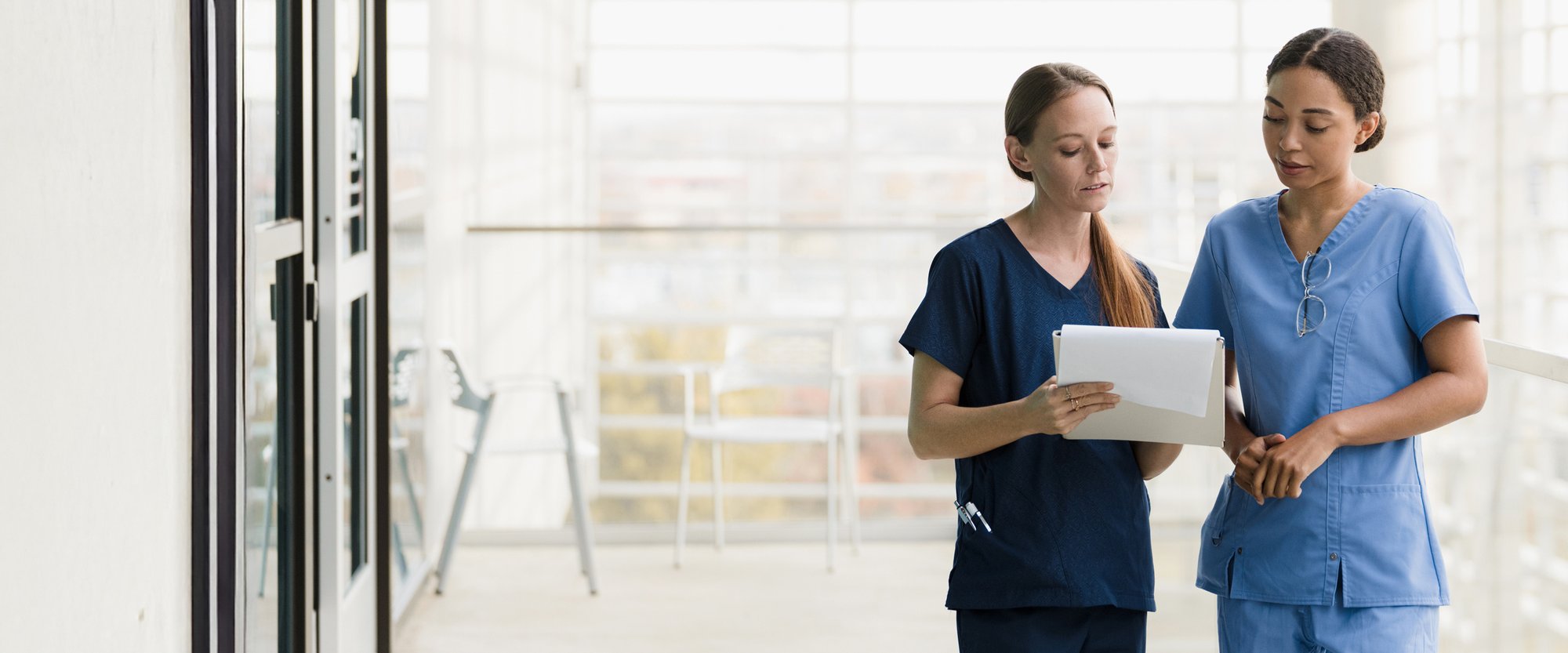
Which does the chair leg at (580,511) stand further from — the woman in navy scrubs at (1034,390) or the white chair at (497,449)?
the woman in navy scrubs at (1034,390)

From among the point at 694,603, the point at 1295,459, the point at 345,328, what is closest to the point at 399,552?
the point at 694,603

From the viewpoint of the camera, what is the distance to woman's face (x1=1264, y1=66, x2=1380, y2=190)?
1228mm

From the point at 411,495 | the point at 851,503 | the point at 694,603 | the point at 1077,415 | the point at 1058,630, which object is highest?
the point at 1077,415

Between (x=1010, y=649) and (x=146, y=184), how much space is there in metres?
0.94

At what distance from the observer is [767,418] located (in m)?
4.02

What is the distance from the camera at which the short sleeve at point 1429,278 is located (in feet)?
Result: 3.97

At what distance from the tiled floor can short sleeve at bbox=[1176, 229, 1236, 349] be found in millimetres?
1945

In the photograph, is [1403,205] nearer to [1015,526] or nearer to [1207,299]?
[1207,299]

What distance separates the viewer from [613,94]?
752cm

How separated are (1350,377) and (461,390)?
2.68 m

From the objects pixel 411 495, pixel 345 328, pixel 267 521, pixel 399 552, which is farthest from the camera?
pixel 411 495

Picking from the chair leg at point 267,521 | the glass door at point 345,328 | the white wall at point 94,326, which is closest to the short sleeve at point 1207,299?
the white wall at point 94,326

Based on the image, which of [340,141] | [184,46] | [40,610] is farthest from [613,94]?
[40,610]

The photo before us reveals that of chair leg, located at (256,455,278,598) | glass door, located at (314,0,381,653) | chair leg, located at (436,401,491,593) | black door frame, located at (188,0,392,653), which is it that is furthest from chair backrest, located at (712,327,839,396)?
black door frame, located at (188,0,392,653)
